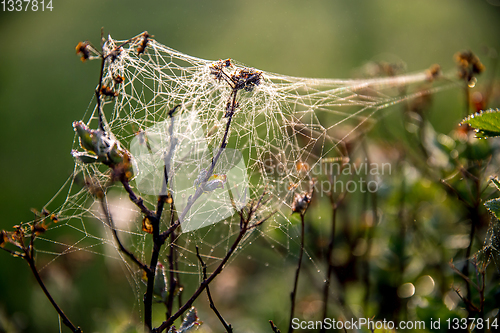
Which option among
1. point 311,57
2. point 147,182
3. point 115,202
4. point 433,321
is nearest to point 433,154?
point 433,321

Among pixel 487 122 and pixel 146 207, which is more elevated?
pixel 487 122

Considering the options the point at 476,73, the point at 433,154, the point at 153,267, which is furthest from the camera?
the point at 433,154

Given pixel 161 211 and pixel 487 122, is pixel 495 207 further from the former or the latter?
pixel 161 211

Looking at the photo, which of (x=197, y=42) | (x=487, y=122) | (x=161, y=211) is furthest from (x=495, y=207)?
(x=197, y=42)

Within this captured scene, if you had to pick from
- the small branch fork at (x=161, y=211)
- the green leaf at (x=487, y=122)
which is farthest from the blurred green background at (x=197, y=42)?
the small branch fork at (x=161, y=211)

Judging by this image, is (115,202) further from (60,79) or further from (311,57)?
(311,57)
